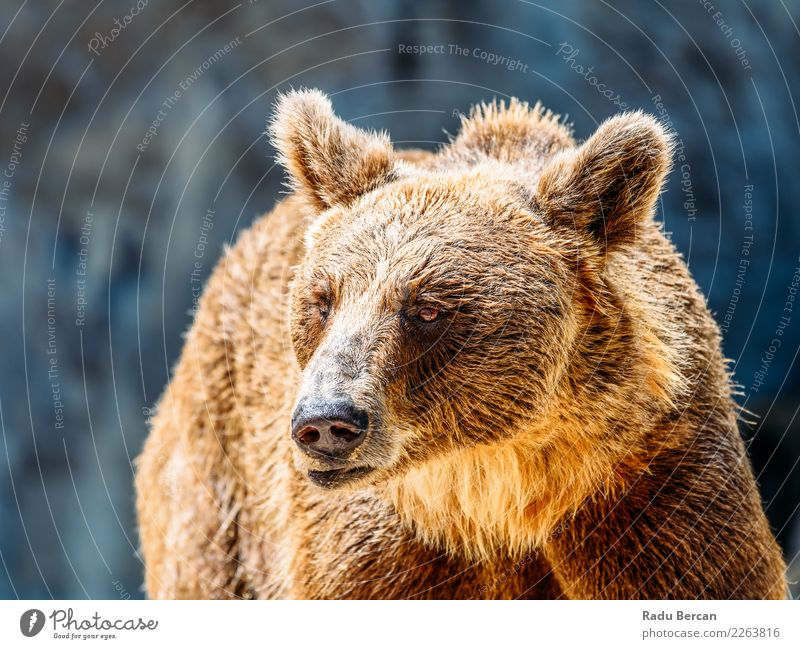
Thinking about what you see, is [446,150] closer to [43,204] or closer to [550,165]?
[550,165]

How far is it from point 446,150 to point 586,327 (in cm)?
143

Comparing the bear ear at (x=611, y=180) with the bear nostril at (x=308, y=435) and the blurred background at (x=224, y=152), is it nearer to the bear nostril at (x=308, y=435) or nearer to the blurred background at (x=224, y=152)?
the bear nostril at (x=308, y=435)

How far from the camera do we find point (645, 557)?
4277 millimetres

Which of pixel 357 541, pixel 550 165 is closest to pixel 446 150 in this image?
pixel 550 165

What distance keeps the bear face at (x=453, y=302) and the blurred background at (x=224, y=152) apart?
2.25m

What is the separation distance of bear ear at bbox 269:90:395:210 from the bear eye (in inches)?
31.1

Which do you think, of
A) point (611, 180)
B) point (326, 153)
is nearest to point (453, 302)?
point (611, 180)

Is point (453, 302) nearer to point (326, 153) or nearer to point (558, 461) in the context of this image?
point (558, 461)

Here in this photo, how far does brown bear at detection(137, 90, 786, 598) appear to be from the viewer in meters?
3.87

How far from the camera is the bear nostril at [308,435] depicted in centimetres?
361

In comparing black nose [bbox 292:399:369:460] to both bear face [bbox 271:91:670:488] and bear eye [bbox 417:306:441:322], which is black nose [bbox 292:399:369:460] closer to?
bear face [bbox 271:91:670:488]
